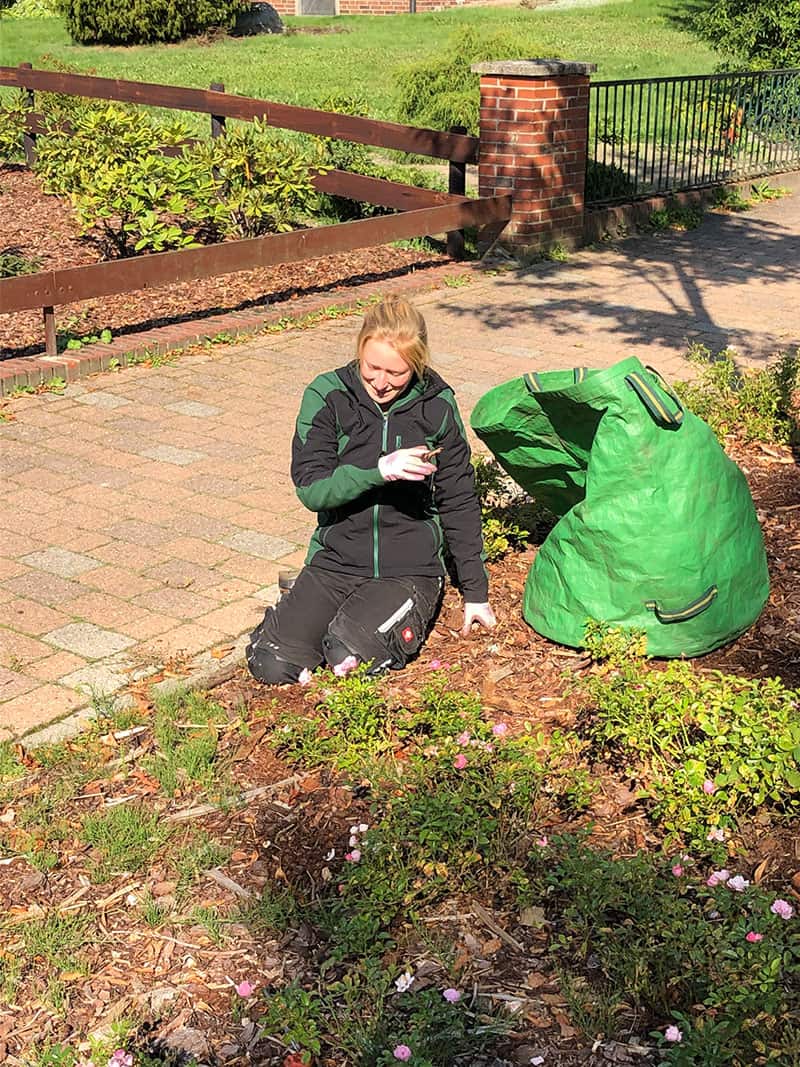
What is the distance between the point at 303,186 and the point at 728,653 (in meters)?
7.27

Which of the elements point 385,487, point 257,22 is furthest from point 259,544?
point 257,22

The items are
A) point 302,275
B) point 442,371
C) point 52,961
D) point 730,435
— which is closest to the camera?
point 52,961

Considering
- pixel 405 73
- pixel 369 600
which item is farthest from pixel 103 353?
pixel 405 73

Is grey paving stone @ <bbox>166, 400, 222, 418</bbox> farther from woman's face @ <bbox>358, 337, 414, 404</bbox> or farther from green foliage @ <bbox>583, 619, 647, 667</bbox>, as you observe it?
green foliage @ <bbox>583, 619, 647, 667</bbox>

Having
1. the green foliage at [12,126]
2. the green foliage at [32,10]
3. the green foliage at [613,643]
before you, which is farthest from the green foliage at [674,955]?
the green foliage at [32,10]

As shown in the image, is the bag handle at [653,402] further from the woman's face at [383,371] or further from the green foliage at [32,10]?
the green foliage at [32,10]

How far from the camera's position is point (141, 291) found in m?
9.61

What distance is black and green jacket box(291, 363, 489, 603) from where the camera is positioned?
4055mm

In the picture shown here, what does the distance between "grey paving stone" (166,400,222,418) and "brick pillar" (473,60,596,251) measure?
15.0 ft

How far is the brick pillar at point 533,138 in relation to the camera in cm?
1057

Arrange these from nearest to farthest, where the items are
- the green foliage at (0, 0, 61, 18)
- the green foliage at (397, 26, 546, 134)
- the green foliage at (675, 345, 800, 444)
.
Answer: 1. the green foliage at (675, 345, 800, 444)
2. the green foliage at (397, 26, 546, 134)
3. the green foliage at (0, 0, 61, 18)

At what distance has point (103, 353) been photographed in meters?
7.87

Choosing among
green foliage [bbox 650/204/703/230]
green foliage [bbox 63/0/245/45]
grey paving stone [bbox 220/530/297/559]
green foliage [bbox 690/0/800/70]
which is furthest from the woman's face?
green foliage [bbox 63/0/245/45]

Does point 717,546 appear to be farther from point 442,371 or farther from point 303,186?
point 303,186
